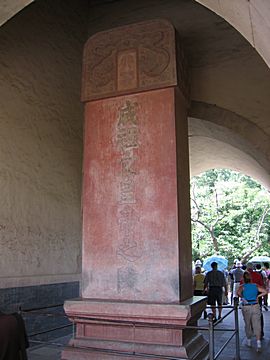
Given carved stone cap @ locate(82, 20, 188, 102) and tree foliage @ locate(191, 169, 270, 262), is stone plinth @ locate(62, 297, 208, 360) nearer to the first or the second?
carved stone cap @ locate(82, 20, 188, 102)

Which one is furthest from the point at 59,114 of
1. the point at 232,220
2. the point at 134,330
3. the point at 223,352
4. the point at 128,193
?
the point at 232,220

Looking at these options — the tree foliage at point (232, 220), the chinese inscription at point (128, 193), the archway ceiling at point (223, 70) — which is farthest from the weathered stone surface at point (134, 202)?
the tree foliage at point (232, 220)

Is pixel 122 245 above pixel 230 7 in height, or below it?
below

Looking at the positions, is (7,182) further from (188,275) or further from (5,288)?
(188,275)

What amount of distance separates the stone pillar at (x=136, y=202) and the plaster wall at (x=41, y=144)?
1.40 metres

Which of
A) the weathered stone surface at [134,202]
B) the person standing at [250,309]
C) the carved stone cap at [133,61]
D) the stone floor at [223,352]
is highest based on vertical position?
the carved stone cap at [133,61]

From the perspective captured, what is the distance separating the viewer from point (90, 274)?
4762mm

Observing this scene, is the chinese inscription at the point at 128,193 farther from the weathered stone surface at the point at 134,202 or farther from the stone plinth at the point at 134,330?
the stone plinth at the point at 134,330

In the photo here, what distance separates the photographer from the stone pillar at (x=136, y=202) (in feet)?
14.0

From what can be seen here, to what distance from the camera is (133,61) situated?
16.6ft

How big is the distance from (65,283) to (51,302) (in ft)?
1.50

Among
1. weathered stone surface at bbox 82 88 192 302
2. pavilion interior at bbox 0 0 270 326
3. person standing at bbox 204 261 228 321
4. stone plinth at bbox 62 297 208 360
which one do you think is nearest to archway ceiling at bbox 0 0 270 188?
pavilion interior at bbox 0 0 270 326

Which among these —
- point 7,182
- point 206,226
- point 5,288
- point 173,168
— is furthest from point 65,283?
point 206,226

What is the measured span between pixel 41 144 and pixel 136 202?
2.53 meters
